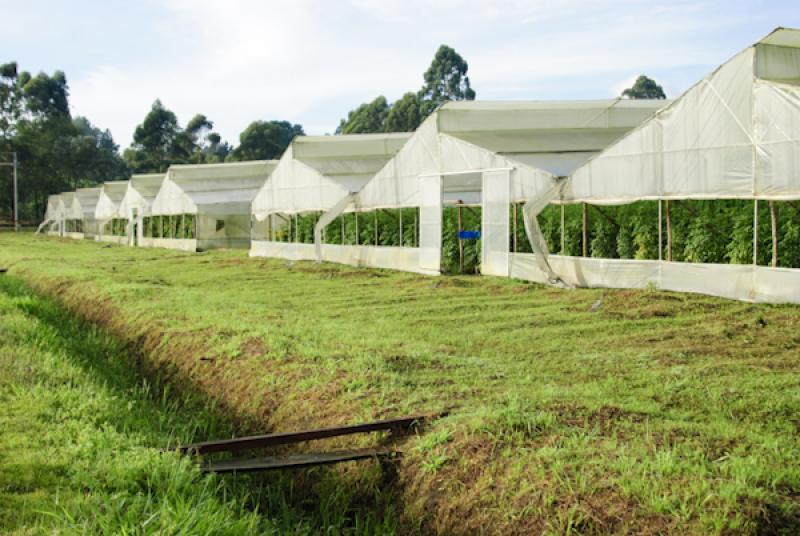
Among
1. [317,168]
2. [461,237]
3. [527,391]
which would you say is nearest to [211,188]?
[317,168]

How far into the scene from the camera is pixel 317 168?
28641mm

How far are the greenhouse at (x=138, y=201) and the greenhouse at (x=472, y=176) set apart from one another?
76.9 ft

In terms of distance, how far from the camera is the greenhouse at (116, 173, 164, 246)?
144 ft

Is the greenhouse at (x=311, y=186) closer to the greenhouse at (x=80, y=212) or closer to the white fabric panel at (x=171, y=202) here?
the white fabric panel at (x=171, y=202)

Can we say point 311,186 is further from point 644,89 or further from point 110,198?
point 644,89

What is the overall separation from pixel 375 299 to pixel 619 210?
5.31 meters

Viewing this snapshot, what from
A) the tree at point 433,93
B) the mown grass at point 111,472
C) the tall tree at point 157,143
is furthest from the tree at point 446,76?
the mown grass at point 111,472

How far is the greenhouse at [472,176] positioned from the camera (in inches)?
720

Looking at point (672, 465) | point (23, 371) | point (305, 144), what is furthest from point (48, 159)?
point (672, 465)

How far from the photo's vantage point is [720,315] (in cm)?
1165

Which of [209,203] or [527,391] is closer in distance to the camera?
[527,391]

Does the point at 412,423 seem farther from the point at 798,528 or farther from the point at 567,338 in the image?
the point at 567,338

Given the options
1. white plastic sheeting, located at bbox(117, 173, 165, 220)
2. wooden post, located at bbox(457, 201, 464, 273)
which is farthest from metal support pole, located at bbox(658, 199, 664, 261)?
white plastic sheeting, located at bbox(117, 173, 165, 220)

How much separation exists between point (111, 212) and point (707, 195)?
144 ft
